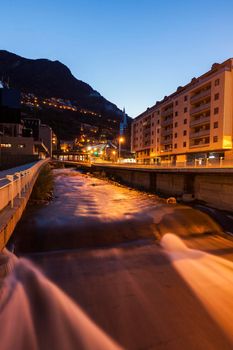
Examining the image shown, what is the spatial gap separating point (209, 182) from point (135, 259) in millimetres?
16325

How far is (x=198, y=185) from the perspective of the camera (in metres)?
26.4

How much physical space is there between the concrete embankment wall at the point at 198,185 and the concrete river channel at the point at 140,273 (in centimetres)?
499

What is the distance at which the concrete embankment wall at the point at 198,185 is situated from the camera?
21.6 meters

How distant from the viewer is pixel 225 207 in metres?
21.4

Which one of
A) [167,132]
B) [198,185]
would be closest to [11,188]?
[198,185]

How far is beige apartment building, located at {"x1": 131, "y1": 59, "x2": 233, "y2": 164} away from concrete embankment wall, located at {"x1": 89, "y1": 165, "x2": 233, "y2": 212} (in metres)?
1.89

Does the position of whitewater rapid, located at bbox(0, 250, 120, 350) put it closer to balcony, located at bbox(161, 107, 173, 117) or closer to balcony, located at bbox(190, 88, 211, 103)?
balcony, located at bbox(190, 88, 211, 103)

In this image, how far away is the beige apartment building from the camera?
4162 cm

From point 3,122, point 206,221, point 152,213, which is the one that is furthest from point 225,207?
point 3,122

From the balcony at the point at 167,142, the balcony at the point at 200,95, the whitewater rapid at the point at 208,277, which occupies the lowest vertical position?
the whitewater rapid at the point at 208,277

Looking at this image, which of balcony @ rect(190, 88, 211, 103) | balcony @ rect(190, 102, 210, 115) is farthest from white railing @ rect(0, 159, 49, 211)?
balcony @ rect(190, 88, 211, 103)

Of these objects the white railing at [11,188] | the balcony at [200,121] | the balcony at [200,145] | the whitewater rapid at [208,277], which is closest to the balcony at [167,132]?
the balcony at [200,121]

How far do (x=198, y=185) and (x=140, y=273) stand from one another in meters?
19.0

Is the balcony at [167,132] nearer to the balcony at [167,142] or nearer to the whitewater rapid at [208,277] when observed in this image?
the balcony at [167,142]
